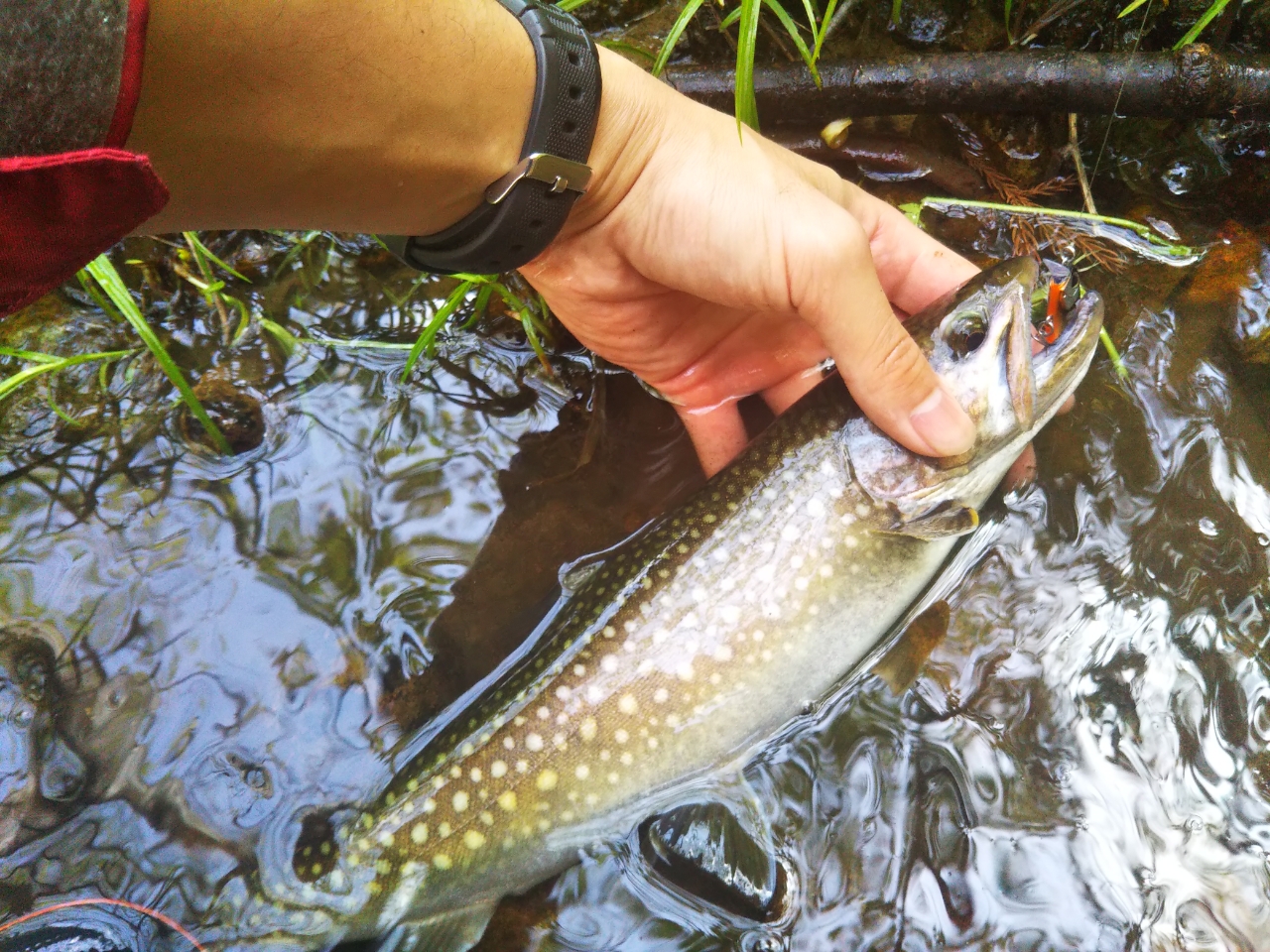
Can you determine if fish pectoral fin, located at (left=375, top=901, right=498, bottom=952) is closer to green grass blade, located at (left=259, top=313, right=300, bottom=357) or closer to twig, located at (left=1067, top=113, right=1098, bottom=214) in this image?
green grass blade, located at (left=259, top=313, right=300, bottom=357)

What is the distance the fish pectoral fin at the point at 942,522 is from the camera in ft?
7.36

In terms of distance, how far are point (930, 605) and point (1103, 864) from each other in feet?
2.66

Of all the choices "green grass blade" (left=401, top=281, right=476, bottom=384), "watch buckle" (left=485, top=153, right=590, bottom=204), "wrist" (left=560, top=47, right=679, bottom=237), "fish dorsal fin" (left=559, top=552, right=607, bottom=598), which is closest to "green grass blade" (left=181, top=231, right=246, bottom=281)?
"green grass blade" (left=401, top=281, right=476, bottom=384)

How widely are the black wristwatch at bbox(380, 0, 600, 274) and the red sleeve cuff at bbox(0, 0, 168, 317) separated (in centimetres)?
89

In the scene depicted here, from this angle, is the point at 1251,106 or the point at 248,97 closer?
the point at 248,97

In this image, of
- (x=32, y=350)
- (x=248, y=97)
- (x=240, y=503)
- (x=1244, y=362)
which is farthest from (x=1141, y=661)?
(x=32, y=350)

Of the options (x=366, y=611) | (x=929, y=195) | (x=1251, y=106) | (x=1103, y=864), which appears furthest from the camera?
(x=929, y=195)

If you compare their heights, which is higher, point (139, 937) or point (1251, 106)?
point (1251, 106)

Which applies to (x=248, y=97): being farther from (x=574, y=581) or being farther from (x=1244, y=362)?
(x=1244, y=362)

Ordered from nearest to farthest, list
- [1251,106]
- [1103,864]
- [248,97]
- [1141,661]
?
[248,97] → [1103,864] → [1141,661] → [1251,106]

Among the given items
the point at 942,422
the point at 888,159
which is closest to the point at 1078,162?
the point at 888,159

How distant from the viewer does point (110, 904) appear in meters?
2.20

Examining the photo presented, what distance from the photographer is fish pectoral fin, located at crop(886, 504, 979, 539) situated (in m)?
2.24

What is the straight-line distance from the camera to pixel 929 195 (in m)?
2.95
